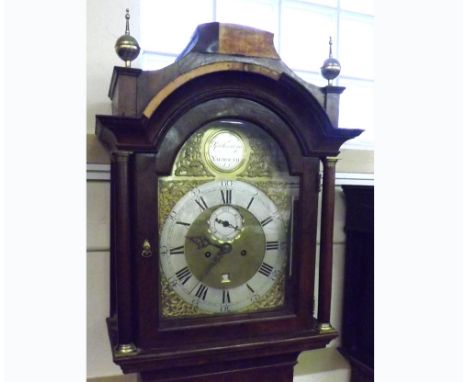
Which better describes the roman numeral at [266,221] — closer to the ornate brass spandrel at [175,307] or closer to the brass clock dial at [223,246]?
the brass clock dial at [223,246]

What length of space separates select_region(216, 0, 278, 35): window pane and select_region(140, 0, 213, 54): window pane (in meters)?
0.04

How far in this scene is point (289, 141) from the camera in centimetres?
78

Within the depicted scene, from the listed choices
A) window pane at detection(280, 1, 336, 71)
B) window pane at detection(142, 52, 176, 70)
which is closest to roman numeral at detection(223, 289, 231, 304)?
window pane at detection(142, 52, 176, 70)

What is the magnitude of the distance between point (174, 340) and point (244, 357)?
149mm

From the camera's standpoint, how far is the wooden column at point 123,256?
2.23ft

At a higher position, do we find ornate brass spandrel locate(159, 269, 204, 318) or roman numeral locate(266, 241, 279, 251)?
roman numeral locate(266, 241, 279, 251)

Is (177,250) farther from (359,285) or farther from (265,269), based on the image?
(359,285)

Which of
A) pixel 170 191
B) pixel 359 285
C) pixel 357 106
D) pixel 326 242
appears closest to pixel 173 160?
pixel 170 191

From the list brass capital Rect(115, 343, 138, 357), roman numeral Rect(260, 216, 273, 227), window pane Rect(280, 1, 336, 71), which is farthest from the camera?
window pane Rect(280, 1, 336, 71)

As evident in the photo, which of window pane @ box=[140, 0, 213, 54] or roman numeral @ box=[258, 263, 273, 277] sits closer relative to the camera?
roman numeral @ box=[258, 263, 273, 277]

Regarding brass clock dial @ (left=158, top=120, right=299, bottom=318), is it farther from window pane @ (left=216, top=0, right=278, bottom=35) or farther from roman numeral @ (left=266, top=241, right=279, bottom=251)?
window pane @ (left=216, top=0, right=278, bottom=35)

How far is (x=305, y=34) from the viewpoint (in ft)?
4.03

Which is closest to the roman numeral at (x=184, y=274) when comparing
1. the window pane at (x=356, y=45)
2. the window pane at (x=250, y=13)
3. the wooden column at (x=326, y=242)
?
the wooden column at (x=326, y=242)

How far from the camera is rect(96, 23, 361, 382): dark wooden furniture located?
68cm
